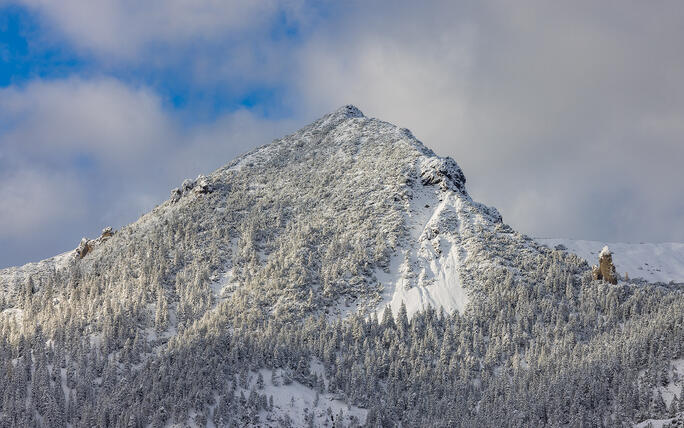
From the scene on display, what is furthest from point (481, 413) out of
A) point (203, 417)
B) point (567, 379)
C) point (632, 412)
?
point (203, 417)

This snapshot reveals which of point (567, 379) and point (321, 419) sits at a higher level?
point (567, 379)

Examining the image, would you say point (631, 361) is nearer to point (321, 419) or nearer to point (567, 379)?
point (567, 379)

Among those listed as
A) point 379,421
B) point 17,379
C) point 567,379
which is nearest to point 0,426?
point 17,379

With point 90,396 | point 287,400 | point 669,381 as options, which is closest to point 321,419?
point 287,400

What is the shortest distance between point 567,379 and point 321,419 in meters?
71.8

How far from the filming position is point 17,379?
197875mm

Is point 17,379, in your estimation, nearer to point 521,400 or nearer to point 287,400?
point 287,400

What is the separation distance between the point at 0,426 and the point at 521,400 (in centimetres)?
14408

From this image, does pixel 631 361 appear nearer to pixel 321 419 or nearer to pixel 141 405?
pixel 321 419

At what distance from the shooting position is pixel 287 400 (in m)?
199

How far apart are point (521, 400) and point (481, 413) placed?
1192 centimetres

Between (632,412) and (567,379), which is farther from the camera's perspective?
(567,379)

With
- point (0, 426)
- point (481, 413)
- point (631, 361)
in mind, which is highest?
point (631, 361)

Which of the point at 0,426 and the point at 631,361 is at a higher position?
the point at 631,361
